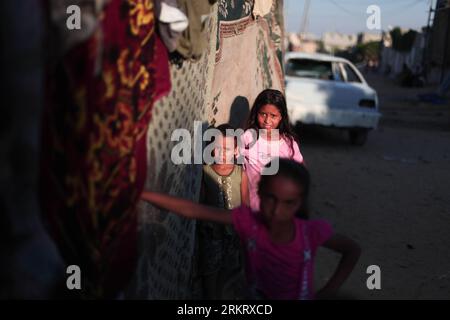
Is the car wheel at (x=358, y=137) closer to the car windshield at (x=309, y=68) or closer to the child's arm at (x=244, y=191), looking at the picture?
the car windshield at (x=309, y=68)

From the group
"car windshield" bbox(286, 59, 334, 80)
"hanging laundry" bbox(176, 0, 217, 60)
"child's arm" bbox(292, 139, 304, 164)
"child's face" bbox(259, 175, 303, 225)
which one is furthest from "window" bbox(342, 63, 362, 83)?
"child's face" bbox(259, 175, 303, 225)

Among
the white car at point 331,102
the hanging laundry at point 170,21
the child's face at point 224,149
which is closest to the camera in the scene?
the hanging laundry at point 170,21

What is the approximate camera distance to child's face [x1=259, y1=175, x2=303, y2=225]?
192cm

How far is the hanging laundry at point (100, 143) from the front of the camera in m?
1.65

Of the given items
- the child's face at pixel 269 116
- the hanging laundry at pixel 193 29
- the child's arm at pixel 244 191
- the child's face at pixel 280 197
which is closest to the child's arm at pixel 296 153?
the child's face at pixel 269 116

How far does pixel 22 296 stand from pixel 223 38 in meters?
2.99

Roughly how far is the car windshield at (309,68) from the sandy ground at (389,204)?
135 centimetres

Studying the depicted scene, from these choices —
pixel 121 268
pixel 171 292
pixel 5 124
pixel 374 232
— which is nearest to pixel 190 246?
pixel 171 292

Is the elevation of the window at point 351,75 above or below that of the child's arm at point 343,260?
above

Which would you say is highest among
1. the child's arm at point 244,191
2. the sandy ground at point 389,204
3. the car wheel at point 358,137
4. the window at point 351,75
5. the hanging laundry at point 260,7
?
the hanging laundry at point 260,7

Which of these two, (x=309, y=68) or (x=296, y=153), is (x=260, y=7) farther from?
(x=309, y=68)
